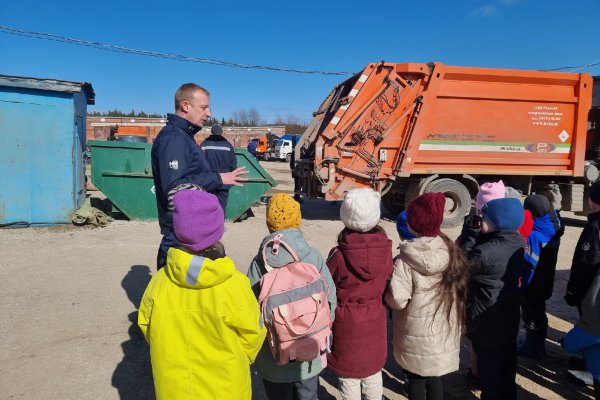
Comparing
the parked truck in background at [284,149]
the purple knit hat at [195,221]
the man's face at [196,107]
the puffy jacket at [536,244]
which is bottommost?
the puffy jacket at [536,244]

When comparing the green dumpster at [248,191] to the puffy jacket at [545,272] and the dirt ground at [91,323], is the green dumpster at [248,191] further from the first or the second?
the puffy jacket at [545,272]

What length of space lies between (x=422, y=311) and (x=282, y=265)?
830 mm

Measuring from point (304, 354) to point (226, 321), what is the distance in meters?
0.49

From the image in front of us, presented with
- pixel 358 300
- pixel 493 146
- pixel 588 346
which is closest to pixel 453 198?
pixel 493 146

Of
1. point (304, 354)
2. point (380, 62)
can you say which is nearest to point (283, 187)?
point (380, 62)

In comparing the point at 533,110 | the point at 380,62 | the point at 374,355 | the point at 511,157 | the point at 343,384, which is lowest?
the point at 343,384

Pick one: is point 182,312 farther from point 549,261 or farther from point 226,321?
point 549,261

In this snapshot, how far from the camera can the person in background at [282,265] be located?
83.4 inches

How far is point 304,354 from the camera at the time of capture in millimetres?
1993

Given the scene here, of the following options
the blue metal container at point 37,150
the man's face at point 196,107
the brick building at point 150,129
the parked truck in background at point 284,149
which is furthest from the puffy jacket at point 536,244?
the brick building at point 150,129

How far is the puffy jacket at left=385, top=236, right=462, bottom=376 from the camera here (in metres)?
2.21

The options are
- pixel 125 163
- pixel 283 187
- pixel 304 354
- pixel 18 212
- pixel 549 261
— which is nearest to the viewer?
pixel 304 354

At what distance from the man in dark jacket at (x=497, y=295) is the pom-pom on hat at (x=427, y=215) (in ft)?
1.09

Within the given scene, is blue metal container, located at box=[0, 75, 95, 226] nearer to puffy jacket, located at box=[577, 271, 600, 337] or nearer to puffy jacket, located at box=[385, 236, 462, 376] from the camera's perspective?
puffy jacket, located at box=[385, 236, 462, 376]
